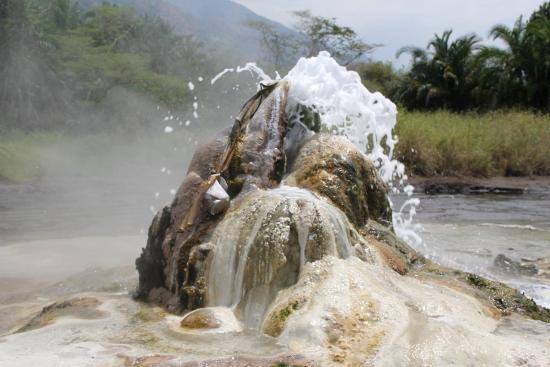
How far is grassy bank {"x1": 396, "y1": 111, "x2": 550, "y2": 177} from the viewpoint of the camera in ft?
59.3

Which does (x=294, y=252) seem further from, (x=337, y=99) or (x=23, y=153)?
(x=23, y=153)

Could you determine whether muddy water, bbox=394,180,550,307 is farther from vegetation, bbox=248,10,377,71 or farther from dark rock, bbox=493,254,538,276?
vegetation, bbox=248,10,377,71

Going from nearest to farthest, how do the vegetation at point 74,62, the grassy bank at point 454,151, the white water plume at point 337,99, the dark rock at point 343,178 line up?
the dark rock at point 343,178, the white water plume at point 337,99, the grassy bank at point 454,151, the vegetation at point 74,62

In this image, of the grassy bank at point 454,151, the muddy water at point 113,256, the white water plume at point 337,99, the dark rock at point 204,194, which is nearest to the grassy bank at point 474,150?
the grassy bank at point 454,151

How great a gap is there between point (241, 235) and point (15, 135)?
19795mm

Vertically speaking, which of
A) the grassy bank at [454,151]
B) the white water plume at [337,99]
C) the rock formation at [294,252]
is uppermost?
the white water plume at [337,99]

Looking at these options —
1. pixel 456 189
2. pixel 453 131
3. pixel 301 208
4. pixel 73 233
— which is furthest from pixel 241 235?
pixel 453 131

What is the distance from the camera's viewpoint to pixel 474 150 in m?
18.2

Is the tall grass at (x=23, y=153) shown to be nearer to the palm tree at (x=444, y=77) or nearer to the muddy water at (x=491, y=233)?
the muddy water at (x=491, y=233)

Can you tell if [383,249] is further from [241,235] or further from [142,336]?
[142,336]

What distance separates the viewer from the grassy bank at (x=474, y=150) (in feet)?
59.3

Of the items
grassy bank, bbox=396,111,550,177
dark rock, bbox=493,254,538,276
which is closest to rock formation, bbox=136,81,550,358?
dark rock, bbox=493,254,538,276

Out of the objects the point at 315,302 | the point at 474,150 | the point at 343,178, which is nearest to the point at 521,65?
the point at 474,150

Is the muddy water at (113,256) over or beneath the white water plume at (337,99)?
beneath
